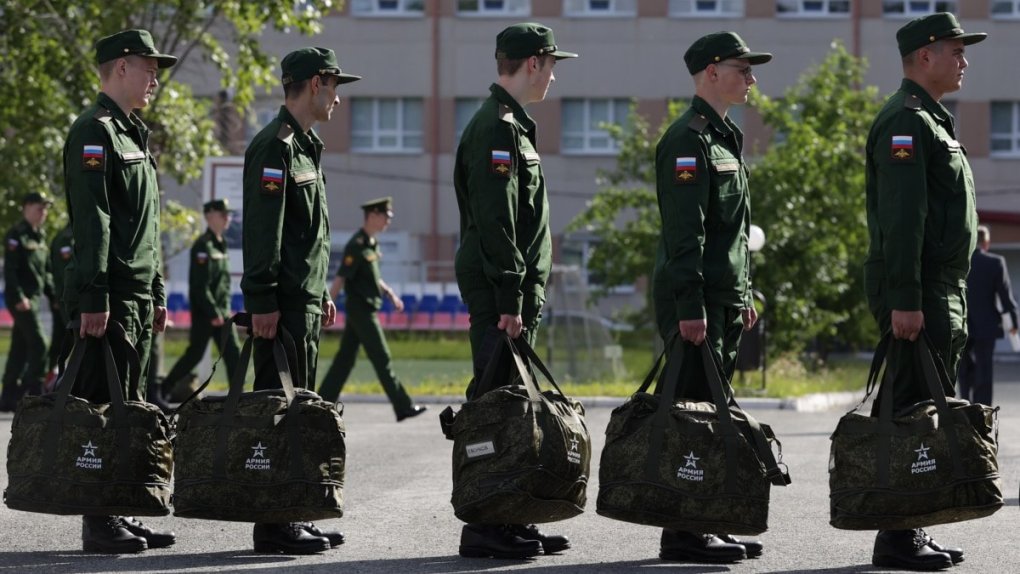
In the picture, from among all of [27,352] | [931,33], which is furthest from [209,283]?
[931,33]

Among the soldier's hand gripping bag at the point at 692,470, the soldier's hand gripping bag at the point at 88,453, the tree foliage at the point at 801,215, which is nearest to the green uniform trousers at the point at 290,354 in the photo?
the soldier's hand gripping bag at the point at 88,453

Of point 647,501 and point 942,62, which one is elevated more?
point 942,62

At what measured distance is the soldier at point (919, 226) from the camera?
6.82 m

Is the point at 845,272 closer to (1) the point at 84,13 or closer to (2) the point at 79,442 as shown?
(1) the point at 84,13

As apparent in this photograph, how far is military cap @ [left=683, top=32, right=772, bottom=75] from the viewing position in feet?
24.0

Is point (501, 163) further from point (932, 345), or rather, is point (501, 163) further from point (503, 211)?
point (932, 345)

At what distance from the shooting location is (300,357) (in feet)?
24.1

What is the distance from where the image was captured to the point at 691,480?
673cm

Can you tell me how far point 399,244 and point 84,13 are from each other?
24.4 meters

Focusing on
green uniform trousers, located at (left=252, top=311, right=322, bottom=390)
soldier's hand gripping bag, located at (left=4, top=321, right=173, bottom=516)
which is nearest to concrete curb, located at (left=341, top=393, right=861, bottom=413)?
green uniform trousers, located at (left=252, top=311, right=322, bottom=390)

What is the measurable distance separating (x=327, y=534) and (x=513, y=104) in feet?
6.69

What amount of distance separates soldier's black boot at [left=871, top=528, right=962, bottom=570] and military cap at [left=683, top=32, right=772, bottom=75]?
205cm

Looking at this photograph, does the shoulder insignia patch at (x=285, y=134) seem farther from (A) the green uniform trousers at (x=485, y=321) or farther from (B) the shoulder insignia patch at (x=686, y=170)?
(B) the shoulder insignia patch at (x=686, y=170)

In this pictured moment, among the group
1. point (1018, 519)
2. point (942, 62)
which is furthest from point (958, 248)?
point (1018, 519)
